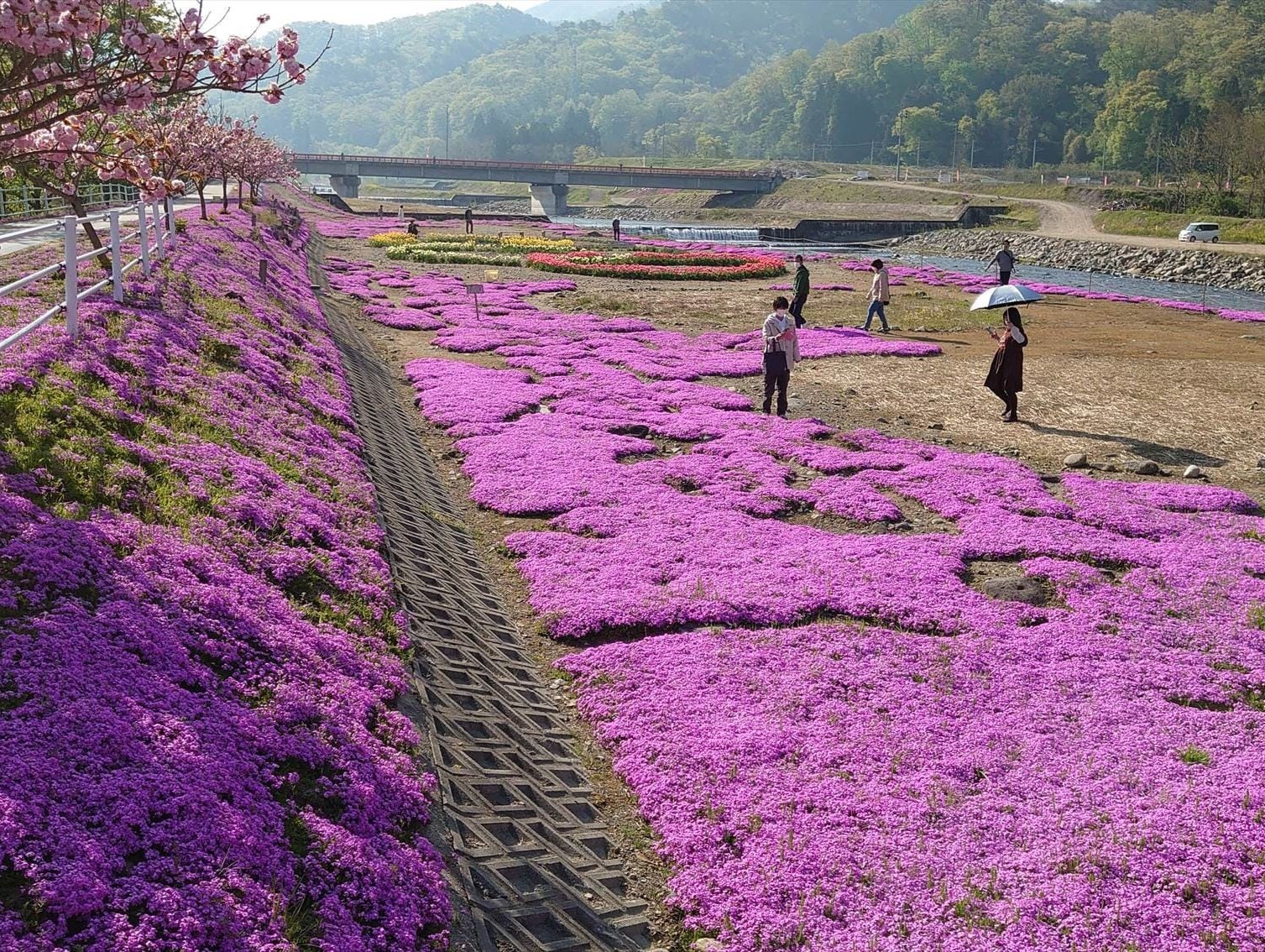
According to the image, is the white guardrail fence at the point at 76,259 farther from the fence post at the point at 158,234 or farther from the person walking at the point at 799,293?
the person walking at the point at 799,293

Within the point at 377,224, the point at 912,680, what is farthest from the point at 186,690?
the point at 377,224

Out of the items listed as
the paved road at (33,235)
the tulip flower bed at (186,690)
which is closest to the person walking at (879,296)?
the paved road at (33,235)

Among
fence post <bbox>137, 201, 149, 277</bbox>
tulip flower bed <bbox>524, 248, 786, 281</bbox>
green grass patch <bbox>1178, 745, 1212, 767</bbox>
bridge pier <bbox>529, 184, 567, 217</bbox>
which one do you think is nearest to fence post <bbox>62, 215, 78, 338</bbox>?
fence post <bbox>137, 201, 149, 277</bbox>

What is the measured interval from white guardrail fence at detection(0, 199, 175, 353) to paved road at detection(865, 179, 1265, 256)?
2831 inches

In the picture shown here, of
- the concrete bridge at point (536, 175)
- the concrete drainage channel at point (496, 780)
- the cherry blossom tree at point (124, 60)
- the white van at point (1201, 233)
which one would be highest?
the concrete bridge at point (536, 175)

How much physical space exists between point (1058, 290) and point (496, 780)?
52142 millimetres

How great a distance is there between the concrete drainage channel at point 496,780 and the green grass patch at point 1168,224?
87433mm

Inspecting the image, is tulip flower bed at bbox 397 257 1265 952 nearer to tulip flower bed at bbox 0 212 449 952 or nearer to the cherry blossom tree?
tulip flower bed at bbox 0 212 449 952

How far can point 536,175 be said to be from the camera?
491ft

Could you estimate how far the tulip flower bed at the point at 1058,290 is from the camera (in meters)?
46.2

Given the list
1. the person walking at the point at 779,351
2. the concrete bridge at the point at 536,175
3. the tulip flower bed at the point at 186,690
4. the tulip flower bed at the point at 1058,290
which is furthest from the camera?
the concrete bridge at the point at 536,175

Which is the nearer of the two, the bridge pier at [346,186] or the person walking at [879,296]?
the person walking at [879,296]

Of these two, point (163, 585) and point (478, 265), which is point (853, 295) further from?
point (163, 585)

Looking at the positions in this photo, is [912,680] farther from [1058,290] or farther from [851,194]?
[851,194]
